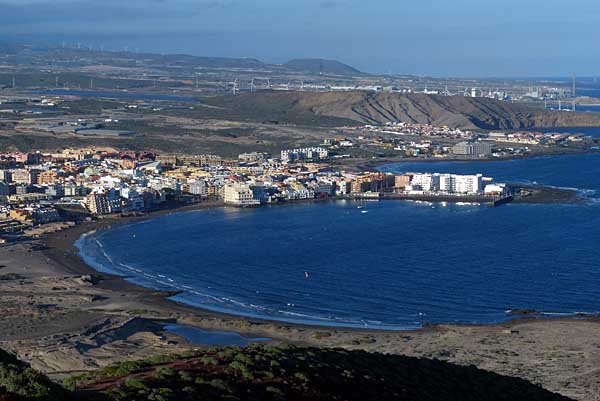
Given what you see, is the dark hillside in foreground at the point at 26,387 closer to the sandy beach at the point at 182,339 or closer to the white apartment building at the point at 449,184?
the sandy beach at the point at 182,339

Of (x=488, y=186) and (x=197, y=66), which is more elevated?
(x=197, y=66)

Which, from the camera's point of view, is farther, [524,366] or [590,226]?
[590,226]

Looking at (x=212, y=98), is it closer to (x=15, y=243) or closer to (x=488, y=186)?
(x=488, y=186)

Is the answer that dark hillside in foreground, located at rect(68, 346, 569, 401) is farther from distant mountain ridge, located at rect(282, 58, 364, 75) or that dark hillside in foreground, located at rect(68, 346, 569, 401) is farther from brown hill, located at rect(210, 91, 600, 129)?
distant mountain ridge, located at rect(282, 58, 364, 75)

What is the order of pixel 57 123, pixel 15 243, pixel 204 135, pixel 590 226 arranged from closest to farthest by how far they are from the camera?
1. pixel 15 243
2. pixel 590 226
3. pixel 204 135
4. pixel 57 123

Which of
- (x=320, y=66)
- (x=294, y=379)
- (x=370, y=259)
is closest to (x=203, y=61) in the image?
(x=320, y=66)

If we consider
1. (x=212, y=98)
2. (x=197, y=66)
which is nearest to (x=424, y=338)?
(x=212, y=98)

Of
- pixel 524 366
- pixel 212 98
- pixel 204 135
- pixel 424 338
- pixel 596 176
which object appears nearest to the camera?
pixel 524 366

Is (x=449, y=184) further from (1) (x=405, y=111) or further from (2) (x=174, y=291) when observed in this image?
(1) (x=405, y=111)
